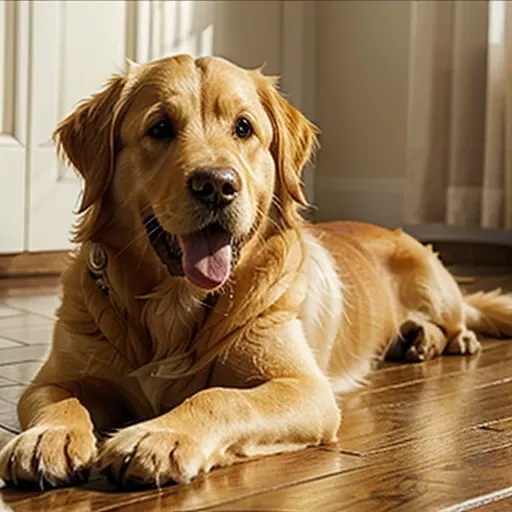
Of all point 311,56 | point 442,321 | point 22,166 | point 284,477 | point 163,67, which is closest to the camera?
point 284,477

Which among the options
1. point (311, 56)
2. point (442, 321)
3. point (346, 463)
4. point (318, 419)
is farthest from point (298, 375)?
point (311, 56)

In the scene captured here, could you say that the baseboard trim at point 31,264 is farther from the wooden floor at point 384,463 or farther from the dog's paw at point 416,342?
the dog's paw at point 416,342

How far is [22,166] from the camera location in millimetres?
3723

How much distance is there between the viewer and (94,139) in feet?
5.75

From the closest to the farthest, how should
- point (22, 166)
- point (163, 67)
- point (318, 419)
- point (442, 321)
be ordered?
point (318, 419) < point (163, 67) < point (442, 321) < point (22, 166)

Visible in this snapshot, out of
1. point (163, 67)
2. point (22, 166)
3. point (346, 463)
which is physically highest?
point (163, 67)

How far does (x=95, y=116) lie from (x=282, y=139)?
0.33 meters

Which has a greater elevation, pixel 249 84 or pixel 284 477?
pixel 249 84

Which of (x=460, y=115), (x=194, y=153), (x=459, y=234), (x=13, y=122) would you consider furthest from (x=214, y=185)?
(x=459, y=234)

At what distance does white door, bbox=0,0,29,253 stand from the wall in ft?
6.02

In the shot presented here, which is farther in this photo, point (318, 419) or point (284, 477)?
point (318, 419)

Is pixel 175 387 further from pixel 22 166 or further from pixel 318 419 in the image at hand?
pixel 22 166

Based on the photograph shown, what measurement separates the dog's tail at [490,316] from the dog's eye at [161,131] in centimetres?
140

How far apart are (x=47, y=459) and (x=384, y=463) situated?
479mm
